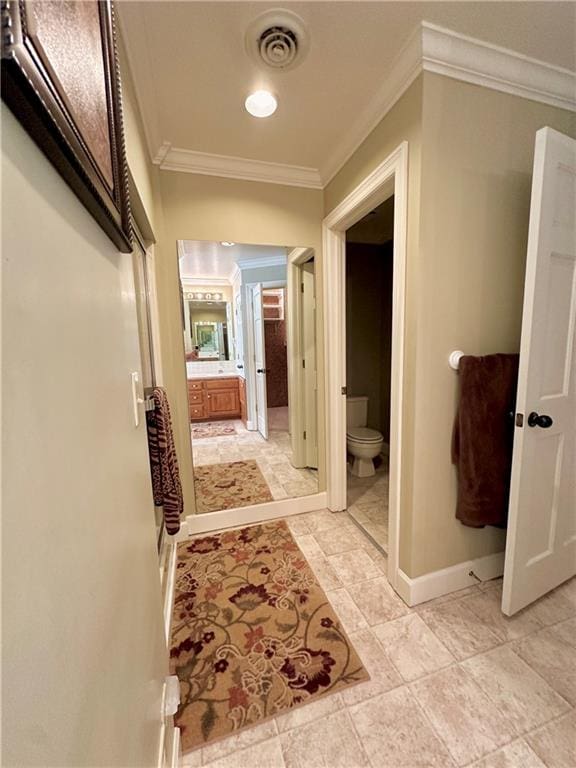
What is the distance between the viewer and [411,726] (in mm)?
1086

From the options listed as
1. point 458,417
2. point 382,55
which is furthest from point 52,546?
point 382,55

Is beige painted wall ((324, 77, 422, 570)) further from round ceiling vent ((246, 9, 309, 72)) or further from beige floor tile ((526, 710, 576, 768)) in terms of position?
beige floor tile ((526, 710, 576, 768))

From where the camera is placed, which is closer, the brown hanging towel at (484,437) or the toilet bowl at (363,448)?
the brown hanging towel at (484,437)

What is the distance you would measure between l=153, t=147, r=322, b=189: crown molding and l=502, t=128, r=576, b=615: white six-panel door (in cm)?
134

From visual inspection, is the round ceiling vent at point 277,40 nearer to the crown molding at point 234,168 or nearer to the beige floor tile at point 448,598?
the crown molding at point 234,168

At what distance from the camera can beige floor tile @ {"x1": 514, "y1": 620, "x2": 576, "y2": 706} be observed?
1205 mm

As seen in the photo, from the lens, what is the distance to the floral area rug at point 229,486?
Answer: 92.4 inches

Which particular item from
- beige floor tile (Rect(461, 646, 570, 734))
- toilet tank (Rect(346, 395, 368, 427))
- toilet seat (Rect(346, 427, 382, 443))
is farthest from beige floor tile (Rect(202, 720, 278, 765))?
toilet tank (Rect(346, 395, 368, 427))

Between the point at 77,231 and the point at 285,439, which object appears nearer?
the point at 77,231

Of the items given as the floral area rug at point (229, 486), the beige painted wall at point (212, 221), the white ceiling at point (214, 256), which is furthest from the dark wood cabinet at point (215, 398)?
the white ceiling at point (214, 256)

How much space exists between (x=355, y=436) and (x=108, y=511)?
257 centimetres

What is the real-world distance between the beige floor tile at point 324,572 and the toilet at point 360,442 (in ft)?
3.88

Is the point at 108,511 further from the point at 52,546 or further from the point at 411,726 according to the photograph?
the point at 411,726

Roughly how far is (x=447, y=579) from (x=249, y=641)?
3.41 feet
